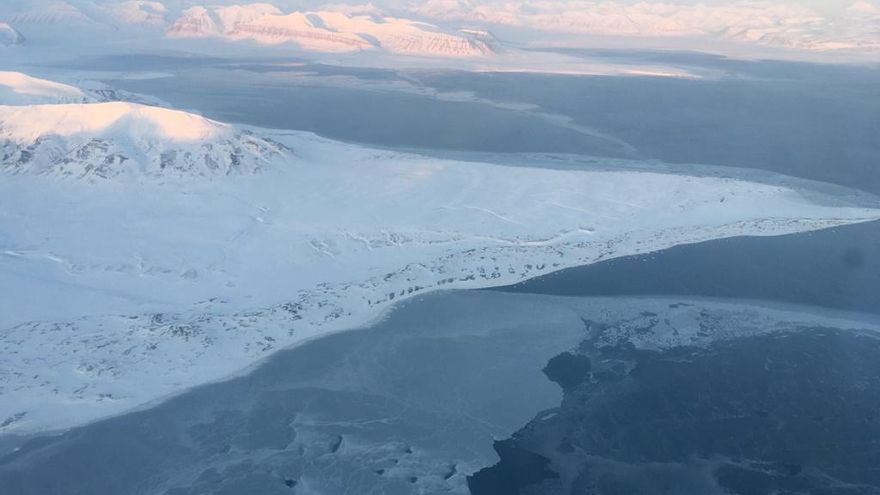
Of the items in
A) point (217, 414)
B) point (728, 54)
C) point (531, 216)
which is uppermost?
point (728, 54)

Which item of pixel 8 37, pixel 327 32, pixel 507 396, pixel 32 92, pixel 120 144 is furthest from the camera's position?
pixel 327 32

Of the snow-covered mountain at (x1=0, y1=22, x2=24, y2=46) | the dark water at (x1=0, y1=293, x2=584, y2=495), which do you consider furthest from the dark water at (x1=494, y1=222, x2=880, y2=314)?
the snow-covered mountain at (x1=0, y1=22, x2=24, y2=46)

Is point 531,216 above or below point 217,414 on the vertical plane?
above

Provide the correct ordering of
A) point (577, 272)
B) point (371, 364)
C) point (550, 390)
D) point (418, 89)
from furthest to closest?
point (418, 89), point (577, 272), point (371, 364), point (550, 390)

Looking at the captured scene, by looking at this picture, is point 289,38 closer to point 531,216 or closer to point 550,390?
point 531,216

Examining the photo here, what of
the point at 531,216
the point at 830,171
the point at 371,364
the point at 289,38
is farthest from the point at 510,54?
the point at 371,364

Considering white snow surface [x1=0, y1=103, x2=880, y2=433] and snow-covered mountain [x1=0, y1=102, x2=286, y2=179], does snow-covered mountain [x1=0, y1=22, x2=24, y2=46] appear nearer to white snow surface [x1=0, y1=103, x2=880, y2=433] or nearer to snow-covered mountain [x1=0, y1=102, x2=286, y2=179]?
snow-covered mountain [x1=0, y1=102, x2=286, y2=179]

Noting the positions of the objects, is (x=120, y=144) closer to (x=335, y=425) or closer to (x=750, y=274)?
(x=335, y=425)

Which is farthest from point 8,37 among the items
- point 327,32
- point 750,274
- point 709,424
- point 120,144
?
point 709,424
